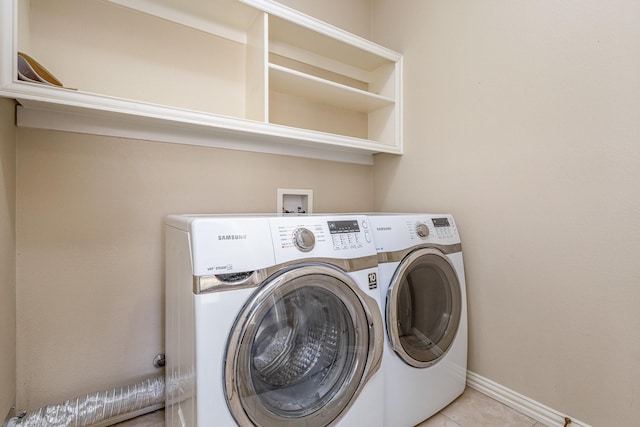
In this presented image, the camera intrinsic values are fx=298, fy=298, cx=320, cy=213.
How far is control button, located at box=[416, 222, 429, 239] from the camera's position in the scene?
Result: 140 cm

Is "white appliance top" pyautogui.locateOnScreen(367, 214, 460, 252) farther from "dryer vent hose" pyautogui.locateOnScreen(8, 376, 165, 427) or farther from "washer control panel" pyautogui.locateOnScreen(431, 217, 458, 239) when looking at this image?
"dryer vent hose" pyautogui.locateOnScreen(8, 376, 165, 427)

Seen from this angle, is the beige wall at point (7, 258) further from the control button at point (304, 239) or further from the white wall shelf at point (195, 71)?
the control button at point (304, 239)

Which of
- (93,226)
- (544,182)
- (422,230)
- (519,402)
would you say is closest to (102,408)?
(93,226)

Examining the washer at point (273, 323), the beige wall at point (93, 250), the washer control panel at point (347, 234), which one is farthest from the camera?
the beige wall at point (93, 250)

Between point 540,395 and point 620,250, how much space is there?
740 mm

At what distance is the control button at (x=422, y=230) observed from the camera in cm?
140

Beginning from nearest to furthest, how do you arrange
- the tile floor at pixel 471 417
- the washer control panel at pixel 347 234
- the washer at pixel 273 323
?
the washer at pixel 273 323
the washer control panel at pixel 347 234
the tile floor at pixel 471 417

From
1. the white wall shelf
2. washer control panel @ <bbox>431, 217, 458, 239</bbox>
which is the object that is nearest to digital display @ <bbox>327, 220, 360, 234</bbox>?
washer control panel @ <bbox>431, 217, 458, 239</bbox>

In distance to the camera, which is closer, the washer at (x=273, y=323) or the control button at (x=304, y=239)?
the washer at (x=273, y=323)

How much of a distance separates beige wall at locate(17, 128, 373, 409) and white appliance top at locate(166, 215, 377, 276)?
0.40 m

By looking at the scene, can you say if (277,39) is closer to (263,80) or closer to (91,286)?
(263,80)

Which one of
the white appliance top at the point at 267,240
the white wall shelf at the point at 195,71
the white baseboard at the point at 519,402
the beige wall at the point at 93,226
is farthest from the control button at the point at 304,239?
the white baseboard at the point at 519,402

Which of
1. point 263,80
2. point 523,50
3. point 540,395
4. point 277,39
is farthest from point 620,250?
point 277,39

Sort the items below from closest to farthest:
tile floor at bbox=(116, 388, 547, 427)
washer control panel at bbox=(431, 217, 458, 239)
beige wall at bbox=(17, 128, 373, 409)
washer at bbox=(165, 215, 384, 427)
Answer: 1. washer at bbox=(165, 215, 384, 427)
2. beige wall at bbox=(17, 128, 373, 409)
3. tile floor at bbox=(116, 388, 547, 427)
4. washer control panel at bbox=(431, 217, 458, 239)
